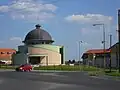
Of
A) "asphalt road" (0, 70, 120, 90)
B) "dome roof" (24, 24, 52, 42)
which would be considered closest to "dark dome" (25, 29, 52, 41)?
"dome roof" (24, 24, 52, 42)

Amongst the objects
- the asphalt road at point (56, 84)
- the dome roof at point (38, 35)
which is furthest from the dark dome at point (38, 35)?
the asphalt road at point (56, 84)

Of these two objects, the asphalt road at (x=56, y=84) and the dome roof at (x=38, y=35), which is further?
the dome roof at (x=38, y=35)

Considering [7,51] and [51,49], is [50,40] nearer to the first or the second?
[51,49]

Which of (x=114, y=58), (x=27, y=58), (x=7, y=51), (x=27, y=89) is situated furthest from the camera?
(x=7, y=51)

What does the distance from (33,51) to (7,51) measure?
66734 mm

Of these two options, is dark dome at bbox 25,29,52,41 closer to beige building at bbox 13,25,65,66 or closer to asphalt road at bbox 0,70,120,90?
beige building at bbox 13,25,65,66

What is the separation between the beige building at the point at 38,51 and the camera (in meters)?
125

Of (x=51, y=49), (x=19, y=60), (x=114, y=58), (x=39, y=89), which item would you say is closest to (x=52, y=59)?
(x=51, y=49)

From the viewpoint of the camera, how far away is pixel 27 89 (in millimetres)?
21938

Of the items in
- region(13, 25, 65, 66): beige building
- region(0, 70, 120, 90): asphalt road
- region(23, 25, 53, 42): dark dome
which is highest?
region(23, 25, 53, 42): dark dome

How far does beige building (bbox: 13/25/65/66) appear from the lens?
12544 centimetres

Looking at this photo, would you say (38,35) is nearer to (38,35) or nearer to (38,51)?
(38,35)

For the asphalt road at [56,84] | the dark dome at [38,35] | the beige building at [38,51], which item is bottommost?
the asphalt road at [56,84]

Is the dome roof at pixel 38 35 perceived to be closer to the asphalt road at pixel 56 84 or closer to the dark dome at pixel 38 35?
the dark dome at pixel 38 35
